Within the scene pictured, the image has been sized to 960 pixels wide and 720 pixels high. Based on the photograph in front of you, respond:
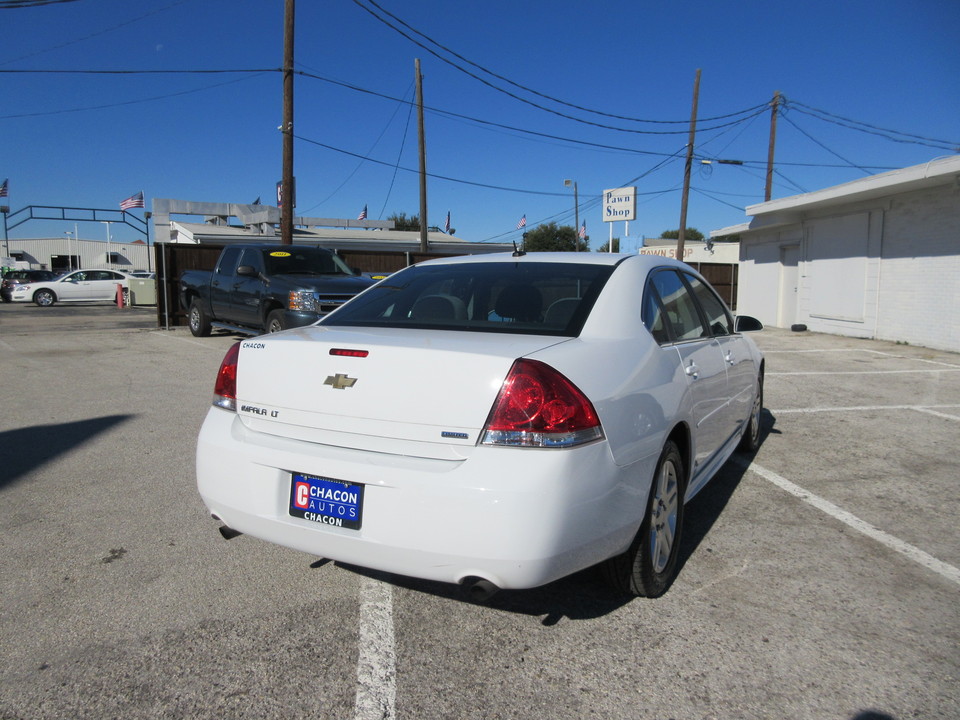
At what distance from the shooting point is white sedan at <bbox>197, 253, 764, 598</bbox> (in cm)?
233

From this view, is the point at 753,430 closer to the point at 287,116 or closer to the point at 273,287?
the point at 273,287

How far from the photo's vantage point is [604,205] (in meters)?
24.3

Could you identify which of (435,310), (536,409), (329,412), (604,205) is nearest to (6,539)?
(329,412)

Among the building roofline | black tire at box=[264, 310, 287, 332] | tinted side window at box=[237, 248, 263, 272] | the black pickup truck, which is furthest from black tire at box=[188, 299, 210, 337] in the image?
the building roofline

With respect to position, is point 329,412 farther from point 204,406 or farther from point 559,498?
point 204,406

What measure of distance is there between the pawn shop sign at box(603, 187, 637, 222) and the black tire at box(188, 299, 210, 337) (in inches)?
578

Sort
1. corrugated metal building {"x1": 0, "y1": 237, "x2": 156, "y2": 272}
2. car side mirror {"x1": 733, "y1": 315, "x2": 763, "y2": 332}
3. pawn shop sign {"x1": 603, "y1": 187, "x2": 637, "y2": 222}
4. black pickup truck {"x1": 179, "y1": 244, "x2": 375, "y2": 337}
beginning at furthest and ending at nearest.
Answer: corrugated metal building {"x1": 0, "y1": 237, "x2": 156, "y2": 272} → pawn shop sign {"x1": 603, "y1": 187, "x2": 637, "y2": 222} → black pickup truck {"x1": 179, "y1": 244, "x2": 375, "y2": 337} → car side mirror {"x1": 733, "y1": 315, "x2": 763, "y2": 332}

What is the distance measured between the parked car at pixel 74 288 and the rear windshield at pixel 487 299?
28.7 m

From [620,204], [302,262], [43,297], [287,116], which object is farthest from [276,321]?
[43,297]

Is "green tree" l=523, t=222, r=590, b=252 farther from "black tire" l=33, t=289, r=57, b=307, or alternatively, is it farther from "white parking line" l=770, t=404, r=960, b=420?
"white parking line" l=770, t=404, r=960, b=420

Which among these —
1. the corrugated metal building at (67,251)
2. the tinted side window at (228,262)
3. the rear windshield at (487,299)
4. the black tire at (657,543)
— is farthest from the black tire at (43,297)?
the corrugated metal building at (67,251)

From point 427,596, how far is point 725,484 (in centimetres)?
253

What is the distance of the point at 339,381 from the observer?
2637mm

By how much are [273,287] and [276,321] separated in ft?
1.92
